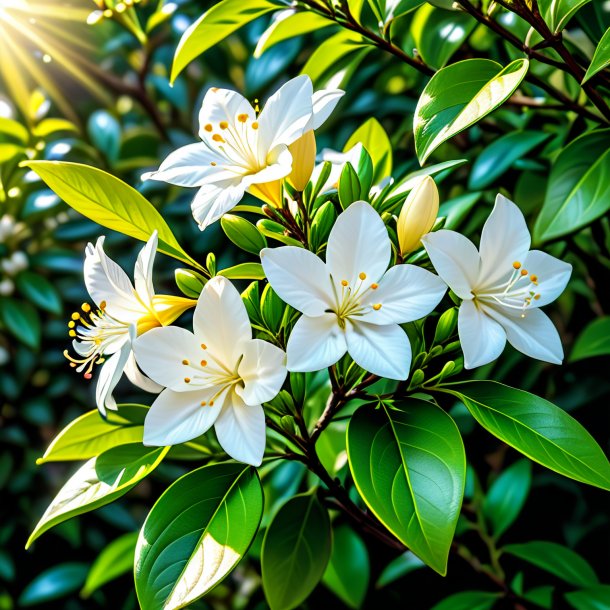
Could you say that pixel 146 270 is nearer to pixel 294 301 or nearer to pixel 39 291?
pixel 294 301

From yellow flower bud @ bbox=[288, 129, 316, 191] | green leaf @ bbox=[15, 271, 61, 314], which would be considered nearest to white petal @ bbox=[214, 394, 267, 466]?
yellow flower bud @ bbox=[288, 129, 316, 191]

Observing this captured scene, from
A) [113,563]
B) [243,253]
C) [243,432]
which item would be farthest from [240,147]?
[113,563]

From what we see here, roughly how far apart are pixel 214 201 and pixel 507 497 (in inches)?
25.7

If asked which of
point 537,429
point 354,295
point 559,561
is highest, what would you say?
point 354,295

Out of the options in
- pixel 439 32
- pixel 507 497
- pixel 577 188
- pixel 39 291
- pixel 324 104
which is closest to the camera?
pixel 324 104

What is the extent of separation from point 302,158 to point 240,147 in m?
0.06

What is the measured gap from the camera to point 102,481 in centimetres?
64

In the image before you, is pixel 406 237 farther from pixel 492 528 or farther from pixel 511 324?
pixel 492 528

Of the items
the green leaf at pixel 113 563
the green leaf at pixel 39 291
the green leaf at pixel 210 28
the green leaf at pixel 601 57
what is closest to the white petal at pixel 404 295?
the green leaf at pixel 601 57

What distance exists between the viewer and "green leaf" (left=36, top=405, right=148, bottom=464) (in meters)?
0.71

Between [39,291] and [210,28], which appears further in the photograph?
[39,291]

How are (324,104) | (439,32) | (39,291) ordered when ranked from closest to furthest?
(324,104) → (439,32) → (39,291)

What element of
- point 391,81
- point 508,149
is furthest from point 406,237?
point 391,81

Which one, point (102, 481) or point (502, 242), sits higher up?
point (502, 242)
